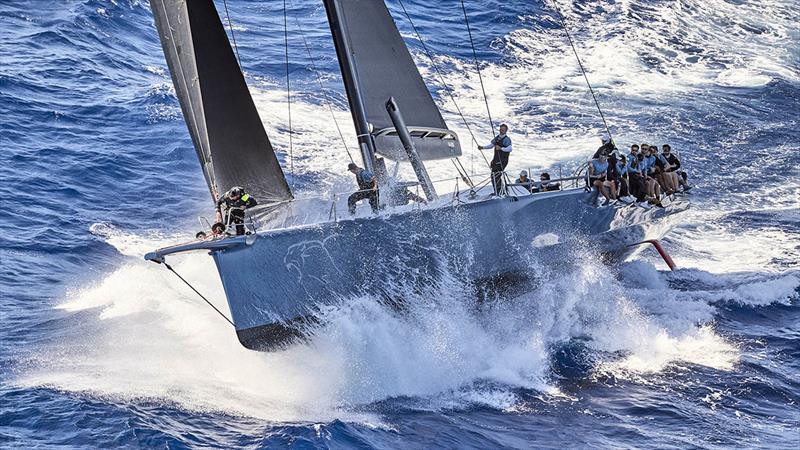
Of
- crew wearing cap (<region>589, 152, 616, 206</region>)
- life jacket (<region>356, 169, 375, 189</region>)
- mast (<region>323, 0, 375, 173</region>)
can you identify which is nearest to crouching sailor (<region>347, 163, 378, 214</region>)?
life jacket (<region>356, 169, 375, 189</region>)

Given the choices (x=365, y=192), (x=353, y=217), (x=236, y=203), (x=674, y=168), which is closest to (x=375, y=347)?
(x=353, y=217)

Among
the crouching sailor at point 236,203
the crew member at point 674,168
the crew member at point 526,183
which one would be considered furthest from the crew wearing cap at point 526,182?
the crouching sailor at point 236,203

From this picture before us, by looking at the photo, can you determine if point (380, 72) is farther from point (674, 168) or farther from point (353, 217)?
point (674, 168)

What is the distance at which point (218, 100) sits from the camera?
520 inches

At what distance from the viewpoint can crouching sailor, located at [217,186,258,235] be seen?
12203mm

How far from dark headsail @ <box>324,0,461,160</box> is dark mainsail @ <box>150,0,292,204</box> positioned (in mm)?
1380

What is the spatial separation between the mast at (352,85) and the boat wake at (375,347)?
2.13m

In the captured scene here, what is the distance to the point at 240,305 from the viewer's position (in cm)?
1202

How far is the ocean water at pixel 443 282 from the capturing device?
11375 mm

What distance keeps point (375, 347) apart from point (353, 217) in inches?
59.9

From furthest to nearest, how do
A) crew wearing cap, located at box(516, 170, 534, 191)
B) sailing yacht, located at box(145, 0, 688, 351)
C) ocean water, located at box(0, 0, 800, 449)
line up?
crew wearing cap, located at box(516, 170, 534, 191)
sailing yacht, located at box(145, 0, 688, 351)
ocean water, located at box(0, 0, 800, 449)

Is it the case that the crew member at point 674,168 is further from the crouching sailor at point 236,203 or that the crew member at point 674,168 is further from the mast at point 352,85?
the crouching sailor at point 236,203

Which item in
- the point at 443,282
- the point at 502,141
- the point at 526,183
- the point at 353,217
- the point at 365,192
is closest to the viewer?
the point at 353,217

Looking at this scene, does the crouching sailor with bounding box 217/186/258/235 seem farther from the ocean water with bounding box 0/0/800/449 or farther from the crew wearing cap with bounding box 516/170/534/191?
the crew wearing cap with bounding box 516/170/534/191
